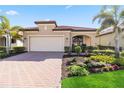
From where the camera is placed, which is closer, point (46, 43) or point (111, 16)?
point (111, 16)

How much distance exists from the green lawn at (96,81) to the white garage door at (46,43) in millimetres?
16824

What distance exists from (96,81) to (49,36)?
1852 centimetres

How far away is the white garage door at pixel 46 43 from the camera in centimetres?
2741

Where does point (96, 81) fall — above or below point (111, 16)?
below

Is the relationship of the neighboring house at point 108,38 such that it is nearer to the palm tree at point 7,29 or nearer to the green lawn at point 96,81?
the palm tree at point 7,29

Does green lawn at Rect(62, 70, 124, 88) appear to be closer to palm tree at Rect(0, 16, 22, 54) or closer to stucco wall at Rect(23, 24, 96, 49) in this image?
palm tree at Rect(0, 16, 22, 54)

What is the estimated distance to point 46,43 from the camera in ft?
90.3

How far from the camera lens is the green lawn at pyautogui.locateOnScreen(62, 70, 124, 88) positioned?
8.80 meters

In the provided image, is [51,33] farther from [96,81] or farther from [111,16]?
[96,81]

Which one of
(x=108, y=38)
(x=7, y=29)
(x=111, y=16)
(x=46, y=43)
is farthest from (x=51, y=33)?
(x=111, y=16)

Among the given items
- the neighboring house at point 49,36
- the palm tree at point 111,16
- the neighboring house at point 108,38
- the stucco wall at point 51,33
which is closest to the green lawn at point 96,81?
the palm tree at point 111,16

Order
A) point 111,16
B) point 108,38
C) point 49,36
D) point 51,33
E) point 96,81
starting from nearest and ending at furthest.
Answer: point 96,81, point 111,16, point 108,38, point 51,33, point 49,36
